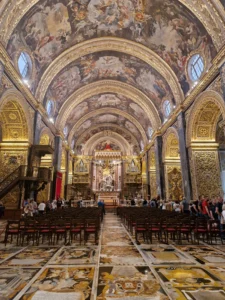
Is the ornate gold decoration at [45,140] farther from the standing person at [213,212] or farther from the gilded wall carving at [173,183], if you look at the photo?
the standing person at [213,212]

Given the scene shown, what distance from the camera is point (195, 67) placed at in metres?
12.8

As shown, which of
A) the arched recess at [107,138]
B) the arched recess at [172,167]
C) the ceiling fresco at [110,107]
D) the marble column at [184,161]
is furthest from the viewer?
the arched recess at [107,138]

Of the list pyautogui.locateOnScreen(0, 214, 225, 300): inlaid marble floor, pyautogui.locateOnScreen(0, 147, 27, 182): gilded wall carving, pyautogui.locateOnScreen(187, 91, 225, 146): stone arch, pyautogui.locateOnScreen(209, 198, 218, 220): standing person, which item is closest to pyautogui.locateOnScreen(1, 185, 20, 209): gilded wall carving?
pyautogui.locateOnScreen(0, 147, 27, 182): gilded wall carving

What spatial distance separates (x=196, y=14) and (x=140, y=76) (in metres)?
7.63

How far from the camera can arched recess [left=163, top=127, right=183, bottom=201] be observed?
17.2 meters

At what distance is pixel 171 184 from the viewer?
57.4 feet

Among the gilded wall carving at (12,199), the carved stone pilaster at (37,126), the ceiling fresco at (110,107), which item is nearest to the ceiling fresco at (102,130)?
the ceiling fresco at (110,107)

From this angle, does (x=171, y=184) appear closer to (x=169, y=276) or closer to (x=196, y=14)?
(x=196, y=14)

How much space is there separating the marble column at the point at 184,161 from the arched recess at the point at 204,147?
376 millimetres

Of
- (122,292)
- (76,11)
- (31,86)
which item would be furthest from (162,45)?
(122,292)

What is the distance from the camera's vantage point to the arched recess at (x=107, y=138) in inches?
1224

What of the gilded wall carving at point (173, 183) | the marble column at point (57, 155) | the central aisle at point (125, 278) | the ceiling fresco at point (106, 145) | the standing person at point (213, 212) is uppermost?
the ceiling fresco at point (106, 145)

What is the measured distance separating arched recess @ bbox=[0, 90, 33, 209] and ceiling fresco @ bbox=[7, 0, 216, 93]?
9.09ft

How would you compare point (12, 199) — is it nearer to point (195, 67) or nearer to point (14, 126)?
point (14, 126)
